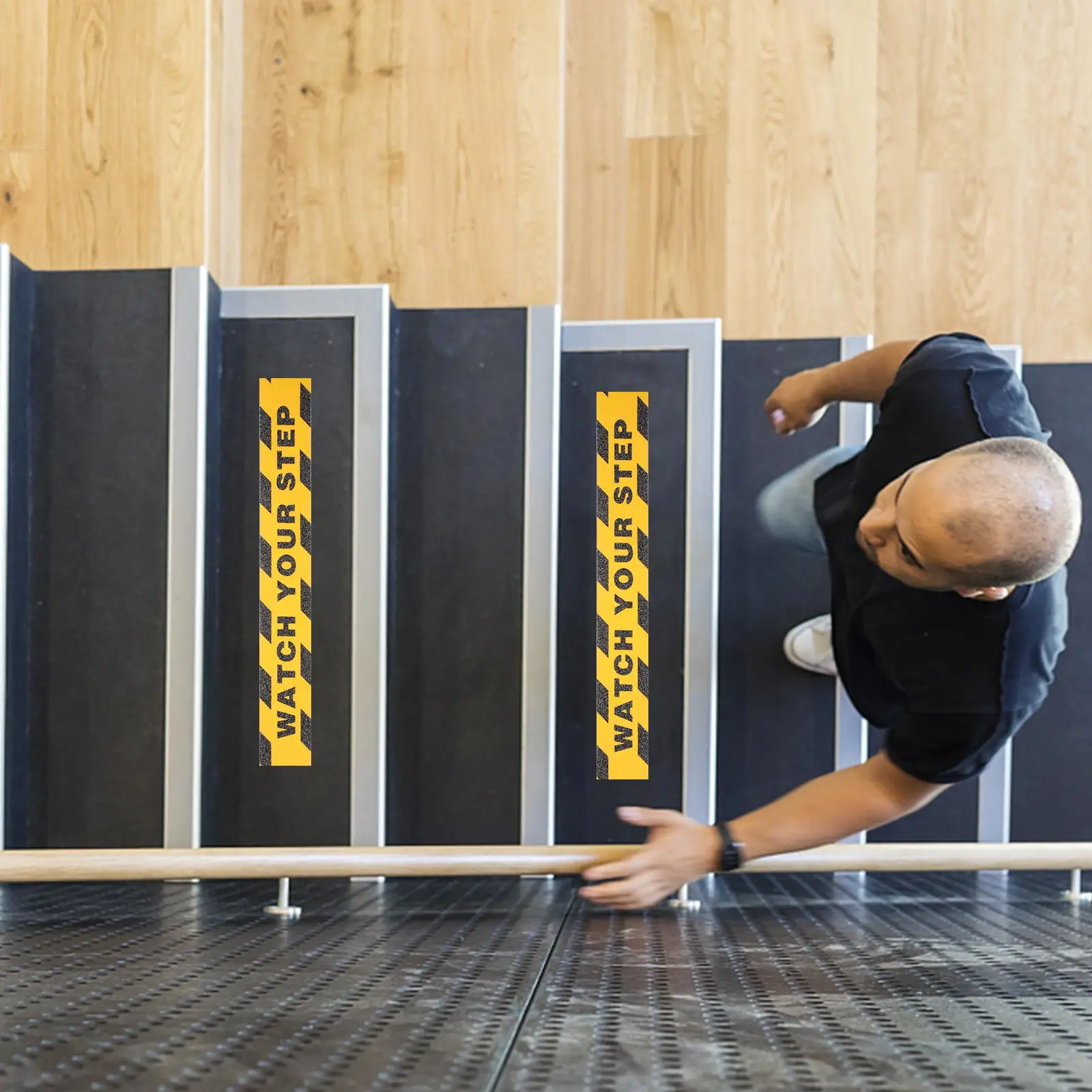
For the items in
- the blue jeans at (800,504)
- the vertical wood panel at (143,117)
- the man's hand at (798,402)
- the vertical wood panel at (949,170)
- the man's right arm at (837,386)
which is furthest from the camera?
the vertical wood panel at (949,170)

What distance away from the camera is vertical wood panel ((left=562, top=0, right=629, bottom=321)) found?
9.21 ft

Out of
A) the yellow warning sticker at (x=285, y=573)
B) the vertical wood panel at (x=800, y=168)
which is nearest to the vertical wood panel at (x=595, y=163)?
the vertical wood panel at (x=800, y=168)

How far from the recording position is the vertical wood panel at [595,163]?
110 inches

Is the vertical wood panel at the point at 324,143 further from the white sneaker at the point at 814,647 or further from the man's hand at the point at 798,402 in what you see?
the white sneaker at the point at 814,647

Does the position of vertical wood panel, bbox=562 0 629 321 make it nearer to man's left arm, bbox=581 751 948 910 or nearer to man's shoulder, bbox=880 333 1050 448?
man's shoulder, bbox=880 333 1050 448

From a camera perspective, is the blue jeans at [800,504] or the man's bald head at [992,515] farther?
the blue jeans at [800,504]

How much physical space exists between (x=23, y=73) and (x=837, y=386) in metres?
1.91

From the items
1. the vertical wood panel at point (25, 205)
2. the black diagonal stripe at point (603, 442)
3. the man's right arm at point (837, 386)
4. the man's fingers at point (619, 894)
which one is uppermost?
the vertical wood panel at point (25, 205)

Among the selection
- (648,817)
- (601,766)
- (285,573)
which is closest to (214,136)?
(285,573)

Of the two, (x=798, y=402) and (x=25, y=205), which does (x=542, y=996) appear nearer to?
(x=798, y=402)

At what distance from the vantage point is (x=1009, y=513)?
1.28m

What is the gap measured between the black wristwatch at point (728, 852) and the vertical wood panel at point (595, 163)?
159 cm

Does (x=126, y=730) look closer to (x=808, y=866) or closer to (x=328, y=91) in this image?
(x=808, y=866)

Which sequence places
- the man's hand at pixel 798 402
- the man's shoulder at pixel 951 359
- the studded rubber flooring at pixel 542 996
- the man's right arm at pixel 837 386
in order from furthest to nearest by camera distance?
the man's hand at pixel 798 402
the man's right arm at pixel 837 386
the man's shoulder at pixel 951 359
the studded rubber flooring at pixel 542 996
